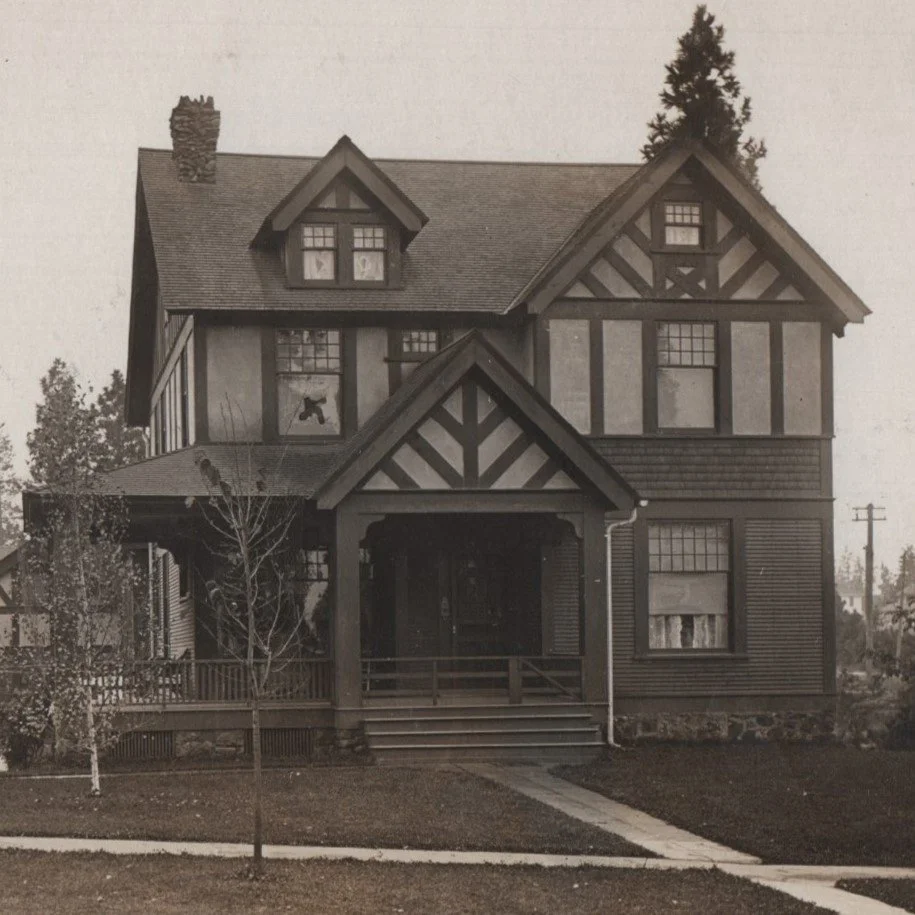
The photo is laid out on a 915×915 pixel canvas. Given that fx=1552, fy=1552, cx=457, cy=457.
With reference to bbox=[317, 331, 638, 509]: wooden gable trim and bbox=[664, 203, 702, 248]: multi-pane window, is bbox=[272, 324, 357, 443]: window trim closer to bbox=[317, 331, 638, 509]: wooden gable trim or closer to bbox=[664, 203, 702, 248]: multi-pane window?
bbox=[317, 331, 638, 509]: wooden gable trim

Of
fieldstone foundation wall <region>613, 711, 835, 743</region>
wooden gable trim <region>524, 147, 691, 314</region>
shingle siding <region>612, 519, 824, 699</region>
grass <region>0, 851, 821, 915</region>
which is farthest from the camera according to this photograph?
shingle siding <region>612, 519, 824, 699</region>

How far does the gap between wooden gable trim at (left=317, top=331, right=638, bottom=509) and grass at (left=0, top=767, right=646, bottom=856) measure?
412 cm

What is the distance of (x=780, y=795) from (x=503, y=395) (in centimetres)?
694

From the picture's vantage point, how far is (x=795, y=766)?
68.4 feet

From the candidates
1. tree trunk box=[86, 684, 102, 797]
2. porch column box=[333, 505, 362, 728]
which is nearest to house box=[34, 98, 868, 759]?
porch column box=[333, 505, 362, 728]

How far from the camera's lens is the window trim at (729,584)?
24.3 metres

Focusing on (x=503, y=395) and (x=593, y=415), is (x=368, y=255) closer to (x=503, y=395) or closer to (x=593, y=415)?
(x=593, y=415)

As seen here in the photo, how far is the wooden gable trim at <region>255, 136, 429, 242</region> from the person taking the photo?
24.8 meters

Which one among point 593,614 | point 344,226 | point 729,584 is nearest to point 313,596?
point 593,614

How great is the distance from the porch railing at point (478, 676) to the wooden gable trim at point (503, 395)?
2613 millimetres

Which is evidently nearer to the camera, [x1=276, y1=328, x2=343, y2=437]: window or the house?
the house

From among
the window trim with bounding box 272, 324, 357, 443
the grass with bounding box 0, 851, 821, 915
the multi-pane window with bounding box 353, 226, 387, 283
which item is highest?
the multi-pane window with bounding box 353, 226, 387, 283

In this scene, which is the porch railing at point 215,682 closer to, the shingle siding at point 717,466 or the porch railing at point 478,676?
the porch railing at point 478,676

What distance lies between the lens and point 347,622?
21.9 metres
